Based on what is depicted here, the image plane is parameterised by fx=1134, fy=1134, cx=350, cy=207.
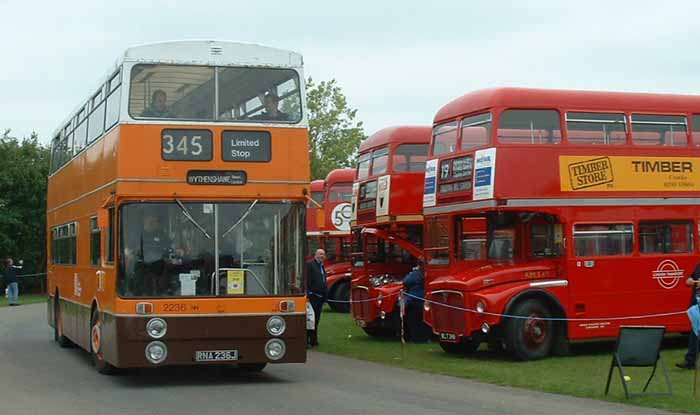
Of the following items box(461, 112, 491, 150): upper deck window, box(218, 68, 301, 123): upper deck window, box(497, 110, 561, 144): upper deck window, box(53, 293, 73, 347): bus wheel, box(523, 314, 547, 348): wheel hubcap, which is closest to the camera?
box(218, 68, 301, 123): upper deck window

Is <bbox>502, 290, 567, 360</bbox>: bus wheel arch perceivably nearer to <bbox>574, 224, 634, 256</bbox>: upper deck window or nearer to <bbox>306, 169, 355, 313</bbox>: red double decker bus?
<bbox>574, 224, 634, 256</bbox>: upper deck window

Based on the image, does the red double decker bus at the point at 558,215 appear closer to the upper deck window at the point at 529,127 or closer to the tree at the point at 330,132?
the upper deck window at the point at 529,127

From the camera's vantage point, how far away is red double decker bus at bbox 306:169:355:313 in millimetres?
32531

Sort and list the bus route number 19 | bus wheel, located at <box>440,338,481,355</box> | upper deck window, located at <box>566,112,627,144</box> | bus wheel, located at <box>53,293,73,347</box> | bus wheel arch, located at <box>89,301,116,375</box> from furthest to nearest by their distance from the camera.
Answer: bus wheel, located at <box>53,293,73,347</box> → bus wheel, located at <box>440,338,481,355</box> → upper deck window, located at <box>566,112,627,144</box> → bus wheel arch, located at <box>89,301,116,375</box> → the bus route number 19

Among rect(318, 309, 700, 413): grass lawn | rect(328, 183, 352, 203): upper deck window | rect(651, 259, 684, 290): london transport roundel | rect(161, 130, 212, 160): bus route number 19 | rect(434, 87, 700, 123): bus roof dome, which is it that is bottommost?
rect(318, 309, 700, 413): grass lawn

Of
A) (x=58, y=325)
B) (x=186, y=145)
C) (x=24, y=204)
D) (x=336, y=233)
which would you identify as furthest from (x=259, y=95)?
(x=24, y=204)

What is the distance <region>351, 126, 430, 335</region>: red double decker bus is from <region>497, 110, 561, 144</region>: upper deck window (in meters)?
4.84

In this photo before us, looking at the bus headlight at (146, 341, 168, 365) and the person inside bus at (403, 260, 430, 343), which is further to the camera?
the person inside bus at (403, 260, 430, 343)

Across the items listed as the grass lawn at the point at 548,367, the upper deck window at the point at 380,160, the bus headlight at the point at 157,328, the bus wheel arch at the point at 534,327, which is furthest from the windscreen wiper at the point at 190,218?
the upper deck window at the point at 380,160

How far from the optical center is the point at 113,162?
1529cm

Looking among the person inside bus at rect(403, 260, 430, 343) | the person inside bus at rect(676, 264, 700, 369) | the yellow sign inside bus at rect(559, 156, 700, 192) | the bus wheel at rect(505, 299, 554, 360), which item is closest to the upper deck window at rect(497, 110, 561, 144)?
the yellow sign inside bus at rect(559, 156, 700, 192)

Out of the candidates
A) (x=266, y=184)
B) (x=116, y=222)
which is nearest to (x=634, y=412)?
(x=266, y=184)

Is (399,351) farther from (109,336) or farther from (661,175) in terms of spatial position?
(109,336)

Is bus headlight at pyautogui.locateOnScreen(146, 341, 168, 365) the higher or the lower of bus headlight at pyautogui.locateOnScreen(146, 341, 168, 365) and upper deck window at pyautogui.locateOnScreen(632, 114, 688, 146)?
the lower
